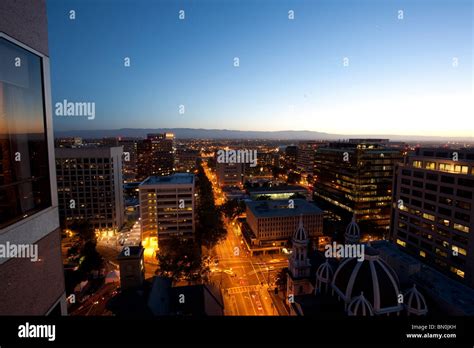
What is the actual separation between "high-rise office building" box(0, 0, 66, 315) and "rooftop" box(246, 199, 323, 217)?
128 feet

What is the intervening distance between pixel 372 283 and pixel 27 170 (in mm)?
19652

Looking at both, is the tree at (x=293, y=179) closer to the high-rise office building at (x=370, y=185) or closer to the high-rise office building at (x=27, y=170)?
the high-rise office building at (x=370, y=185)

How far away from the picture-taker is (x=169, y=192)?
131 feet

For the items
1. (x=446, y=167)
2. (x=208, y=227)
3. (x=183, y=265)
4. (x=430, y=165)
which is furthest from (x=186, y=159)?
(x=446, y=167)

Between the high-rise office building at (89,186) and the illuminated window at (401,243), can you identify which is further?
the high-rise office building at (89,186)

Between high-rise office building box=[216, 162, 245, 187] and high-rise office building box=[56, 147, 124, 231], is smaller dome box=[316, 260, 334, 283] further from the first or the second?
high-rise office building box=[216, 162, 245, 187]

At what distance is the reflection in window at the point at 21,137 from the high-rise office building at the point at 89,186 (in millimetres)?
42038

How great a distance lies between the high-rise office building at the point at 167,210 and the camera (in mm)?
39531

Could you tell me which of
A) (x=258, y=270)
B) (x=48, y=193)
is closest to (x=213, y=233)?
(x=258, y=270)

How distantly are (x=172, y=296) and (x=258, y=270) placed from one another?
53.3 feet

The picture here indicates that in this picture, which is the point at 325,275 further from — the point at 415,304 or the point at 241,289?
the point at 241,289

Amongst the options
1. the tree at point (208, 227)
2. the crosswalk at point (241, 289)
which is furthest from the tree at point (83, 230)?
the crosswalk at point (241, 289)

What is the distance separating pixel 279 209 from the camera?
148ft

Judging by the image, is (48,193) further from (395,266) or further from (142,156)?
(142,156)
